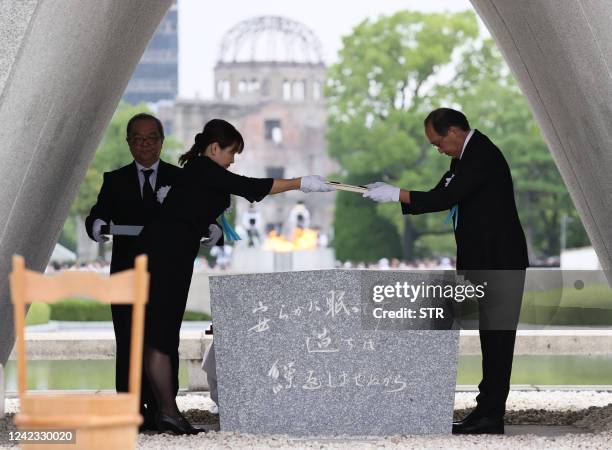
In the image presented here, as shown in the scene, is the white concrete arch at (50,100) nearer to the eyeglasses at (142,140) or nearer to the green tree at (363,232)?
the eyeglasses at (142,140)

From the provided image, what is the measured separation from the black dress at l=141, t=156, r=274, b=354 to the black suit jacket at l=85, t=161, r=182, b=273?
531 millimetres

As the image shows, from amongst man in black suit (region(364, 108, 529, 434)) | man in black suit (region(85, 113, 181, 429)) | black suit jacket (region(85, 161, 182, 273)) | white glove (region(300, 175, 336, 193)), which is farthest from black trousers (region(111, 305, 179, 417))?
man in black suit (region(364, 108, 529, 434))

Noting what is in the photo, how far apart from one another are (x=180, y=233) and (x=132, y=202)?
0.75 metres

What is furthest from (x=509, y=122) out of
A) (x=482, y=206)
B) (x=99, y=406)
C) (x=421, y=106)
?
(x=99, y=406)

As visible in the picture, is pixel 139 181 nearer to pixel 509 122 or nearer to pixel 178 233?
pixel 178 233

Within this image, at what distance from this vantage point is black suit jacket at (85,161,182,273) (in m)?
7.31

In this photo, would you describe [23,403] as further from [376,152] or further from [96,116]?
[376,152]

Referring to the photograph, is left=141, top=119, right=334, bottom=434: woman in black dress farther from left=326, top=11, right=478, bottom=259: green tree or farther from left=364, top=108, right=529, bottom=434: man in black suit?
left=326, top=11, right=478, bottom=259: green tree

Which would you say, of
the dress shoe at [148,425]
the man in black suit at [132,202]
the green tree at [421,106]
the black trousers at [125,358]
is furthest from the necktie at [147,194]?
the green tree at [421,106]

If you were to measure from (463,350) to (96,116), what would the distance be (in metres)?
4.57

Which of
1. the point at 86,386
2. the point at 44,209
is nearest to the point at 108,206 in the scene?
the point at 44,209

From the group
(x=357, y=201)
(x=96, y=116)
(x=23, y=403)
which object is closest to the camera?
(x=23, y=403)

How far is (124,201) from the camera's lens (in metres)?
7.34

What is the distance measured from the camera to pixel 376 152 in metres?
45.2
